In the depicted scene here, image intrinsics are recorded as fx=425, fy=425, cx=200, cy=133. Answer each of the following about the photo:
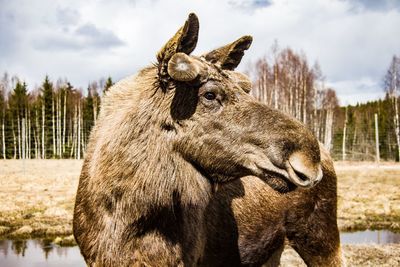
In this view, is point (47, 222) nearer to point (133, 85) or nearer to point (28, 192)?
point (28, 192)

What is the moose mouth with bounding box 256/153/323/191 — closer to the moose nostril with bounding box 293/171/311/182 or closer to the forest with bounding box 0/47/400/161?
the moose nostril with bounding box 293/171/311/182

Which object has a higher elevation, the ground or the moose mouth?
the moose mouth

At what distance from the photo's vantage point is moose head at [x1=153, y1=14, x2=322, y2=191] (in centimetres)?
307

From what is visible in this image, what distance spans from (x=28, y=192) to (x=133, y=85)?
16800 mm

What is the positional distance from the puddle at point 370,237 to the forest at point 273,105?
26.3 metres

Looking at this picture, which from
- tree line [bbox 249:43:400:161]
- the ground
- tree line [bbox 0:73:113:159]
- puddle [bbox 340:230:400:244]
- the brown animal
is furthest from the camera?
tree line [bbox 0:73:113:159]

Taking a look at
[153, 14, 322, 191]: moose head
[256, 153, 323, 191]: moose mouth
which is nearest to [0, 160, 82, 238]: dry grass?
[153, 14, 322, 191]: moose head

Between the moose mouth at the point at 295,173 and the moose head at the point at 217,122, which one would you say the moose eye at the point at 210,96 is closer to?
the moose head at the point at 217,122

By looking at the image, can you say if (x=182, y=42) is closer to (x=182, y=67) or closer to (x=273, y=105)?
(x=182, y=67)

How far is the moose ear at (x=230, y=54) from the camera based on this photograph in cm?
358

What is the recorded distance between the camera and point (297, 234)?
525 cm

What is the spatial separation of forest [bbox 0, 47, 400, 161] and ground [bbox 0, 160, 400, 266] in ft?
56.9

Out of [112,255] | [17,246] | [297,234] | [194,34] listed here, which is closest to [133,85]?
[194,34]

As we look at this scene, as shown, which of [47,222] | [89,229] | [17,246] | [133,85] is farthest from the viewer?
[47,222]
